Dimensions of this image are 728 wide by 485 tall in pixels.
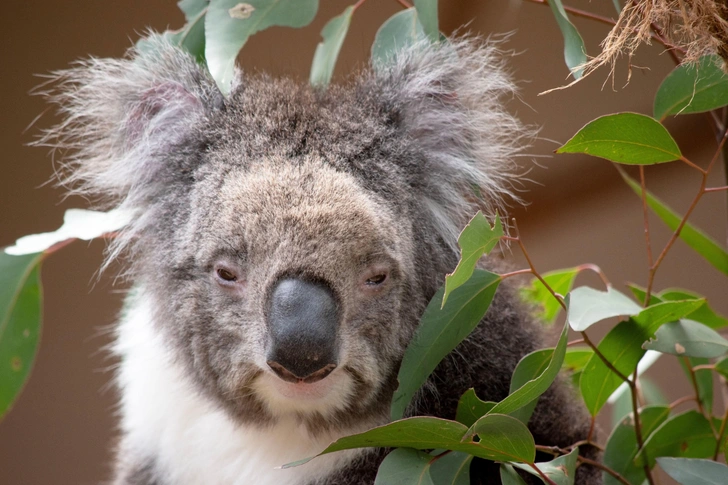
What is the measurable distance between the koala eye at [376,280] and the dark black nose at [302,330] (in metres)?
0.13

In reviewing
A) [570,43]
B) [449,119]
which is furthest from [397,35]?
[570,43]

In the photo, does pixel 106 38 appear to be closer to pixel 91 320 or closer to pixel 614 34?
pixel 91 320

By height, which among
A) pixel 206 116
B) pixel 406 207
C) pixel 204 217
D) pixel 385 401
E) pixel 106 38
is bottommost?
pixel 385 401

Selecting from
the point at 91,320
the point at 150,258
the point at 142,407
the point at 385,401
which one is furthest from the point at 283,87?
the point at 91,320

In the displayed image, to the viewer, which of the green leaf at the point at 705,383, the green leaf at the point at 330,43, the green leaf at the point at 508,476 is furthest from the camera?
the green leaf at the point at 705,383

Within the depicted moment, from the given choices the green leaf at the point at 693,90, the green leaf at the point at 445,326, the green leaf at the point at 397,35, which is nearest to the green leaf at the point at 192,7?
the green leaf at the point at 397,35

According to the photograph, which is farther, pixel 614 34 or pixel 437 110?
pixel 437 110

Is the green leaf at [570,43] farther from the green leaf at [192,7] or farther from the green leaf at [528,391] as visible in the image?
the green leaf at [192,7]

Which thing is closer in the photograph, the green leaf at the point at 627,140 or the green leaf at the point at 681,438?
the green leaf at the point at 627,140

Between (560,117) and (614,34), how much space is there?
2.66 metres

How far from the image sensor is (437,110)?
196cm

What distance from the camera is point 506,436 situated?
1448mm

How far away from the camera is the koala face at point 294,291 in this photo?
1.56 m

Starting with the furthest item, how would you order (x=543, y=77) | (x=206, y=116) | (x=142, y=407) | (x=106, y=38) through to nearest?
1. (x=106, y=38)
2. (x=543, y=77)
3. (x=142, y=407)
4. (x=206, y=116)
